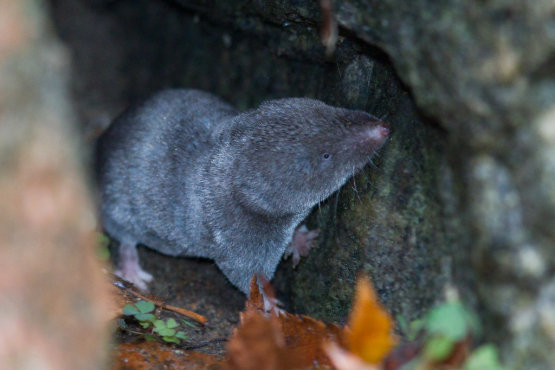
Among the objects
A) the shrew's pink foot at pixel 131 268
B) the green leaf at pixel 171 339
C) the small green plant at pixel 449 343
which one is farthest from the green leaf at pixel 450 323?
the shrew's pink foot at pixel 131 268

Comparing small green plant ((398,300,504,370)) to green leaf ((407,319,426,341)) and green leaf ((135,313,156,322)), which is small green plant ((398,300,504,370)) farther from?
green leaf ((135,313,156,322))

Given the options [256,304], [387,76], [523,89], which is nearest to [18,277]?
[256,304]

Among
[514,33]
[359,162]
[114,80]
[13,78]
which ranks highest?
[514,33]

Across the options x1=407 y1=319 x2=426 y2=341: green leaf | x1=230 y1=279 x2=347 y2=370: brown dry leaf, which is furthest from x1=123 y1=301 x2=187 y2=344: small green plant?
x1=407 y1=319 x2=426 y2=341: green leaf

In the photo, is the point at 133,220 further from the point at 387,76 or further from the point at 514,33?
the point at 514,33

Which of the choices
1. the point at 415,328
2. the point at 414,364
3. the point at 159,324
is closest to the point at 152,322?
the point at 159,324
